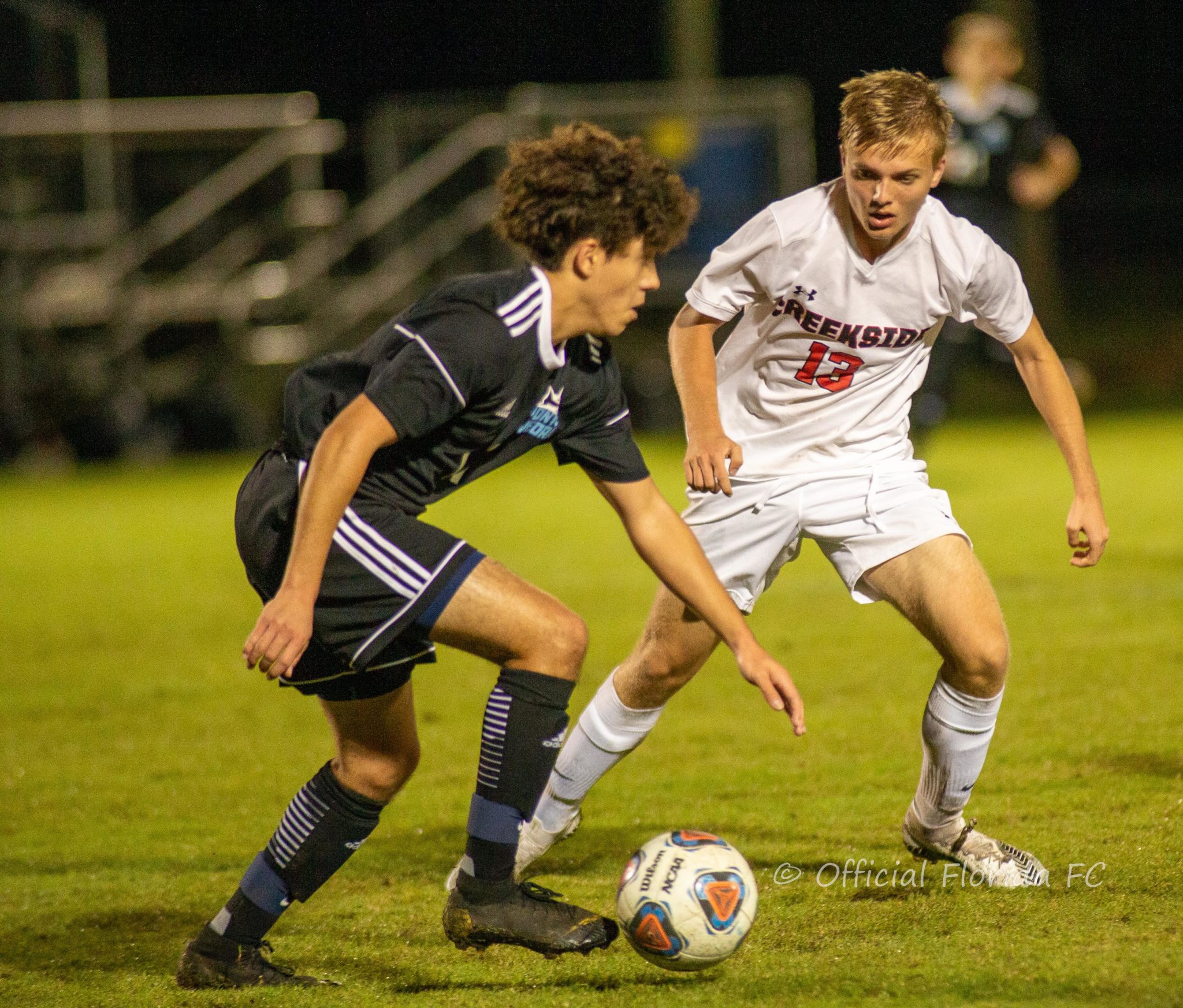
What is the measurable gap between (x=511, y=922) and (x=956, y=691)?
4.07 ft

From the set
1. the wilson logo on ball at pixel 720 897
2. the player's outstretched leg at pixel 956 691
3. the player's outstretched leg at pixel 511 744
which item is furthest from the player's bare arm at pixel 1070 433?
the player's outstretched leg at pixel 511 744

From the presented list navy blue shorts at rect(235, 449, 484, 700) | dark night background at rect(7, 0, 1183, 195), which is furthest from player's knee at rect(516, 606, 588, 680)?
dark night background at rect(7, 0, 1183, 195)

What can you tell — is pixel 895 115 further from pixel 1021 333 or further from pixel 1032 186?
pixel 1032 186

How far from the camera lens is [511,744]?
129 inches

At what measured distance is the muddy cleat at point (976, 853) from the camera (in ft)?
12.3

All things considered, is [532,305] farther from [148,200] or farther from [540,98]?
[148,200]

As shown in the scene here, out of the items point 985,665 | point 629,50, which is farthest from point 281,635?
point 629,50

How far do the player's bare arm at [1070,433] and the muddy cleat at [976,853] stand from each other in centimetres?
74

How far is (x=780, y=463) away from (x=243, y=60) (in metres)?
27.6

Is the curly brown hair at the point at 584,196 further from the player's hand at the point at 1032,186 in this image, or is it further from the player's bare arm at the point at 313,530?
the player's hand at the point at 1032,186

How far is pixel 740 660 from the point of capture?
3254mm

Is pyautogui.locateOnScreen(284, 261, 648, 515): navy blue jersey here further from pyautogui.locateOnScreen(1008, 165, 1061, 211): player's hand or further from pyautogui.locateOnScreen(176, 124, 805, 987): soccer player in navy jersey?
pyautogui.locateOnScreen(1008, 165, 1061, 211): player's hand

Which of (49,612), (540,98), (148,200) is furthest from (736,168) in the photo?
(49,612)

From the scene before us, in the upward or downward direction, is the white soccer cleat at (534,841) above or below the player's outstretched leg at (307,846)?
below
